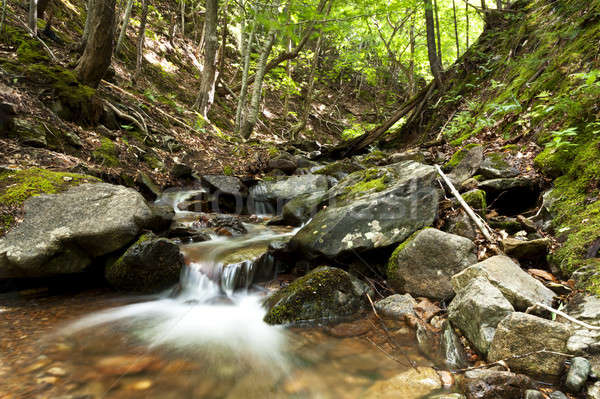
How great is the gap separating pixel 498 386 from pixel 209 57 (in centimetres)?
1258

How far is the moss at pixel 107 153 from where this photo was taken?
6.33 meters

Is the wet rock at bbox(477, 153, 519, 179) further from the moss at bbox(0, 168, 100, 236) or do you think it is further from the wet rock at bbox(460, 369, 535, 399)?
the moss at bbox(0, 168, 100, 236)

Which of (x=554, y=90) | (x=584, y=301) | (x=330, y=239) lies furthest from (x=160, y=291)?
(x=554, y=90)

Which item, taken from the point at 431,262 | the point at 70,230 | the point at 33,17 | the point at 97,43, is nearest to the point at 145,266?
the point at 70,230

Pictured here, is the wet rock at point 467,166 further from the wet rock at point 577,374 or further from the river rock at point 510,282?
the wet rock at point 577,374

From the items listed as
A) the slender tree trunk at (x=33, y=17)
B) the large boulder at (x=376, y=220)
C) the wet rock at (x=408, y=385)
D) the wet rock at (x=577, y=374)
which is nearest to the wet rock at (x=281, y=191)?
the large boulder at (x=376, y=220)

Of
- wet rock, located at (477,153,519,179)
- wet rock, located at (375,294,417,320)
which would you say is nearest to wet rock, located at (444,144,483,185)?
wet rock, located at (477,153,519,179)

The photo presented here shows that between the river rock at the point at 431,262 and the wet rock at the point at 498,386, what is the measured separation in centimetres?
129

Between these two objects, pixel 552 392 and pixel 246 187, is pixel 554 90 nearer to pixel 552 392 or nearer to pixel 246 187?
pixel 552 392

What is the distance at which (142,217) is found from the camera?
13.6ft

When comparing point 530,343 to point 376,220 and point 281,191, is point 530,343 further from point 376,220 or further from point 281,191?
point 281,191

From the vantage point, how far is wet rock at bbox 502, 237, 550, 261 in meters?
3.06

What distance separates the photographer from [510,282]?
259 cm

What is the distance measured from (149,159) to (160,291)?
15.5ft
